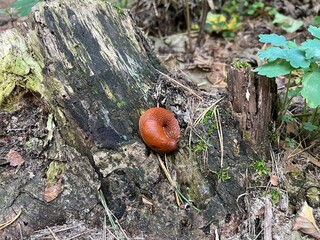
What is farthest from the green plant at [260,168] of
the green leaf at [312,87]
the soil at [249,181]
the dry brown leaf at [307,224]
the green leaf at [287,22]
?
the green leaf at [287,22]

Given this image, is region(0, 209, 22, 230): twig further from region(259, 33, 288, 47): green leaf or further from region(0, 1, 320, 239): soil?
region(259, 33, 288, 47): green leaf

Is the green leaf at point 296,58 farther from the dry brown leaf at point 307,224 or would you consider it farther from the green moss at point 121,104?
the green moss at point 121,104

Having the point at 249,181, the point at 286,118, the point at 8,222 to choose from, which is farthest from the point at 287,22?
the point at 8,222

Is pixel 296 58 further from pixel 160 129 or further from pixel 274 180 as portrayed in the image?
pixel 160 129

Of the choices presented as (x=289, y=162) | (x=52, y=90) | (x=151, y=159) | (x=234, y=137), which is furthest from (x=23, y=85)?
(x=289, y=162)

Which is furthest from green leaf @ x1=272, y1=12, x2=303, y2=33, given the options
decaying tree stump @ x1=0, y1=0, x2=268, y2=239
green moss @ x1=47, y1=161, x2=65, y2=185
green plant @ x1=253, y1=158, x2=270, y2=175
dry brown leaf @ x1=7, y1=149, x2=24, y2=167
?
dry brown leaf @ x1=7, y1=149, x2=24, y2=167

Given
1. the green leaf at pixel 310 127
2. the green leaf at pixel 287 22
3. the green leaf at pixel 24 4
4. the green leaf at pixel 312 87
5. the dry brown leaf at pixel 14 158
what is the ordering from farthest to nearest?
the green leaf at pixel 287 22 → the green leaf at pixel 24 4 → the green leaf at pixel 310 127 → the dry brown leaf at pixel 14 158 → the green leaf at pixel 312 87

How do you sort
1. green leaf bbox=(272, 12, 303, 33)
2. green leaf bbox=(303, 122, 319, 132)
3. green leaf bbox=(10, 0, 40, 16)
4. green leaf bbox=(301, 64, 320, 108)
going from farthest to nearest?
green leaf bbox=(272, 12, 303, 33)
green leaf bbox=(10, 0, 40, 16)
green leaf bbox=(303, 122, 319, 132)
green leaf bbox=(301, 64, 320, 108)
